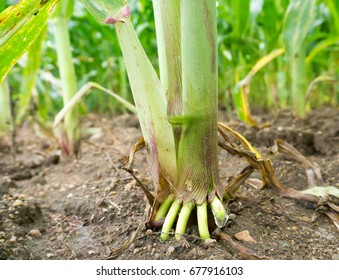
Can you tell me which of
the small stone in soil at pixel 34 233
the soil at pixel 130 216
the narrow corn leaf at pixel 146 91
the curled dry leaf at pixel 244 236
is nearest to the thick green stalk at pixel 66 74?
the soil at pixel 130 216

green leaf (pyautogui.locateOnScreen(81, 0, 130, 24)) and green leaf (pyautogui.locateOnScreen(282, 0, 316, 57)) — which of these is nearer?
green leaf (pyautogui.locateOnScreen(81, 0, 130, 24))

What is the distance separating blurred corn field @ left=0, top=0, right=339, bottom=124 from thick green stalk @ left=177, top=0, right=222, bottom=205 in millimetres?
482

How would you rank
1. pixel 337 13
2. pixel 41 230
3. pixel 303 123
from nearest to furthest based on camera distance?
1. pixel 41 230
2. pixel 337 13
3. pixel 303 123

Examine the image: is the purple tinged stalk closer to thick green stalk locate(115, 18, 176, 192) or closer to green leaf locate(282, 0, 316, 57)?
thick green stalk locate(115, 18, 176, 192)

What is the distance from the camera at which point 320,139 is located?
5.39ft

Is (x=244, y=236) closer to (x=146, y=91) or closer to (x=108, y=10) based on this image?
(x=146, y=91)

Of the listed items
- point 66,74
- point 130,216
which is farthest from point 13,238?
point 66,74

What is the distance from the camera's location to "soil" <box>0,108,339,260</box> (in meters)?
0.91

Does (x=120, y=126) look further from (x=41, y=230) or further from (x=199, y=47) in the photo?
(x=199, y=47)

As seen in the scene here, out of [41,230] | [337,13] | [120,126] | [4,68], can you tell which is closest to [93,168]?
[41,230]

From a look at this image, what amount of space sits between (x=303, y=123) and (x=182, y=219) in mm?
1291

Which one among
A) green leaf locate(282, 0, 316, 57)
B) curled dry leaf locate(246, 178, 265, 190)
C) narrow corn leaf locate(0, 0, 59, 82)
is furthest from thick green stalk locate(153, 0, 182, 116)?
green leaf locate(282, 0, 316, 57)

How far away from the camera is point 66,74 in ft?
5.58

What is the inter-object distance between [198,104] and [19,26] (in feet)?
1.13
